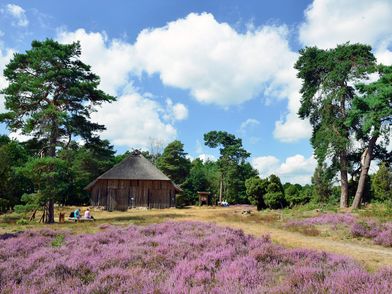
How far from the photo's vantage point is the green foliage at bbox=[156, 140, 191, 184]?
64125 millimetres

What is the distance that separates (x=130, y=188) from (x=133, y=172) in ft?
7.15

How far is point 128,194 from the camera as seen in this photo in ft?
149

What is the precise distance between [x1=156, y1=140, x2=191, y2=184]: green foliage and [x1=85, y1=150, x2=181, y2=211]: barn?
16.7 m

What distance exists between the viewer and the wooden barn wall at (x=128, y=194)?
45094mm

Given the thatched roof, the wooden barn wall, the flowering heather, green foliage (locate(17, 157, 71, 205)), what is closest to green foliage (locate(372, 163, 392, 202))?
the thatched roof

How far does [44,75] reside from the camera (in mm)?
27234

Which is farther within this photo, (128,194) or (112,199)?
(128,194)

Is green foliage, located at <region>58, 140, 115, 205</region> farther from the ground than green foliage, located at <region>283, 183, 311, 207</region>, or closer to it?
farther from the ground

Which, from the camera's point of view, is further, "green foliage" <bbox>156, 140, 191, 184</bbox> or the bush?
"green foliage" <bbox>156, 140, 191, 184</bbox>

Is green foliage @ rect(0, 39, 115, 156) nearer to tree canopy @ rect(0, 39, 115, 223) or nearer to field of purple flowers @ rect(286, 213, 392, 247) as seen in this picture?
tree canopy @ rect(0, 39, 115, 223)

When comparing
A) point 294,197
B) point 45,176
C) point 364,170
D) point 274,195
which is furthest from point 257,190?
point 45,176

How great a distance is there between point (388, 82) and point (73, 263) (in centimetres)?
3131

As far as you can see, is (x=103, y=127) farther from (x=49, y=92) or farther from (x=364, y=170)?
(x=364, y=170)

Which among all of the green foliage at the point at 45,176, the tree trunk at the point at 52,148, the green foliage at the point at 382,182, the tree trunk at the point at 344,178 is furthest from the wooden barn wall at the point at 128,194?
the green foliage at the point at 382,182
